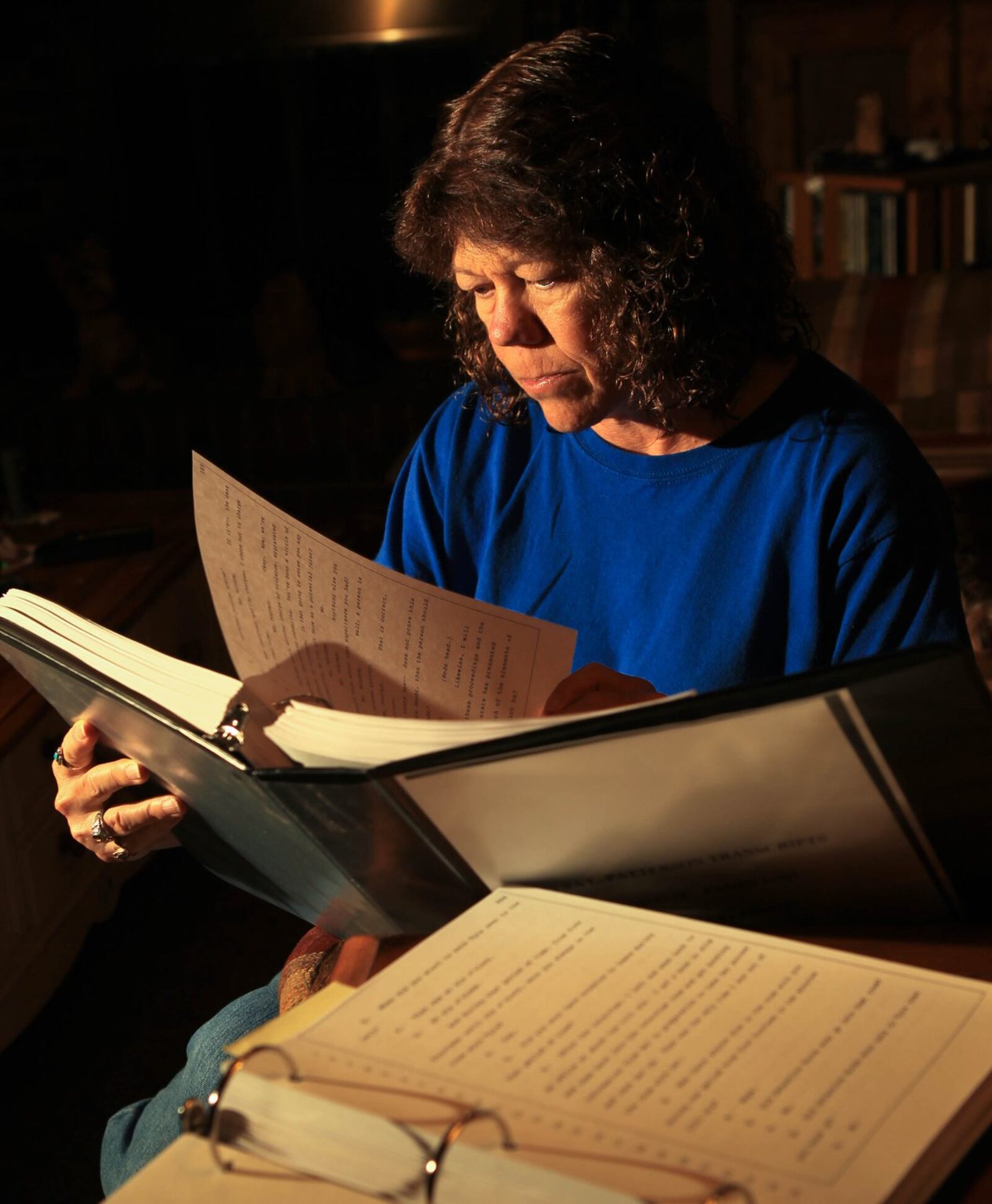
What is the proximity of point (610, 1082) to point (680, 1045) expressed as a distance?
3 cm

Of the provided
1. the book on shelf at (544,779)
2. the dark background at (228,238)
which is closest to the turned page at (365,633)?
the book on shelf at (544,779)

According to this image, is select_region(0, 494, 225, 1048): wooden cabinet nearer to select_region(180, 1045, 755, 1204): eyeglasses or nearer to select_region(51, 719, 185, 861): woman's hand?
select_region(51, 719, 185, 861): woman's hand

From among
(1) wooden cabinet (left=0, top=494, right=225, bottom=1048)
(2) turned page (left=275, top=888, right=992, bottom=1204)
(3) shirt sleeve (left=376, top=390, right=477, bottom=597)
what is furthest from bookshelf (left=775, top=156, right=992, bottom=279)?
(2) turned page (left=275, top=888, right=992, bottom=1204)

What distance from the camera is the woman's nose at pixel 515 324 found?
92 centimetres

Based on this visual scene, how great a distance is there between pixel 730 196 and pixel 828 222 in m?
2.71

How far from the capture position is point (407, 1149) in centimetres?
40

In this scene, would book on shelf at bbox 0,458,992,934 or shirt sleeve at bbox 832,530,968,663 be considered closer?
book on shelf at bbox 0,458,992,934

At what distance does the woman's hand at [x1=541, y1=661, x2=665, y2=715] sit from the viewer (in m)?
0.73

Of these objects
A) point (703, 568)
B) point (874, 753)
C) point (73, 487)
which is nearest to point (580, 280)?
point (703, 568)

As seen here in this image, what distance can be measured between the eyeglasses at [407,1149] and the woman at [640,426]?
37cm

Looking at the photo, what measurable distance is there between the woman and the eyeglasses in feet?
1.23

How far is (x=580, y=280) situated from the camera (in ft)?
3.02

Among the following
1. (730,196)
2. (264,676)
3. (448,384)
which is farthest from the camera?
(448,384)

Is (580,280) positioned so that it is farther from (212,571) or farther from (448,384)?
(448,384)
